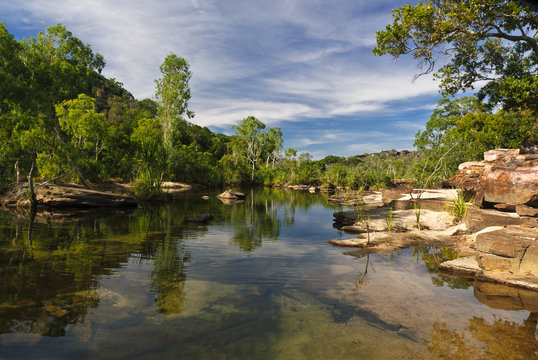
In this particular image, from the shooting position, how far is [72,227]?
450 inches

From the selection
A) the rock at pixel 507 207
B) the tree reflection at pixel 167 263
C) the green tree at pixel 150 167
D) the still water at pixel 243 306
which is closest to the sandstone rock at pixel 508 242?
the still water at pixel 243 306

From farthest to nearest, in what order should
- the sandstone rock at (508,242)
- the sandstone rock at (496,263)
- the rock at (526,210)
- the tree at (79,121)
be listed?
the tree at (79,121) < the rock at (526,210) < the sandstone rock at (496,263) < the sandstone rock at (508,242)

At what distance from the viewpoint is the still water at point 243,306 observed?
3674mm

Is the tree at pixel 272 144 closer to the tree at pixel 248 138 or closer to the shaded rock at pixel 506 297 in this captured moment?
the tree at pixel 248 138

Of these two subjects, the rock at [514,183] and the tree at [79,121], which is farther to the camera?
the tree at [79,121]

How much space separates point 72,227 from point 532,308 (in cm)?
1426

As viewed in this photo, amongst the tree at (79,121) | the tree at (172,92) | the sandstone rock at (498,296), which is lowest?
the sandstone rock at (498,296)

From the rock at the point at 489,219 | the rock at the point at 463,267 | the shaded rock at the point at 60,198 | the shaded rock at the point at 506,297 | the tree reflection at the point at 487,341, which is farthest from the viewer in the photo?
the shaded rock at the point at 60,198

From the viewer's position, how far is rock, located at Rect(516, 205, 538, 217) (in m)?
8.04

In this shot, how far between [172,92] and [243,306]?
34725 millimetres

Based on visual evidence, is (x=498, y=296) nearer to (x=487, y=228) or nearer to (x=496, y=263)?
(x=496, y=263)

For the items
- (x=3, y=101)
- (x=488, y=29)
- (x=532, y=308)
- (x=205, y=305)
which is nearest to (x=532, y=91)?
(x=488, y=29)

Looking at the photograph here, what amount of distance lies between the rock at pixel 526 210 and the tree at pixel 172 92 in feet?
110

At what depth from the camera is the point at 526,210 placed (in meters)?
8.17
